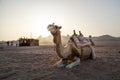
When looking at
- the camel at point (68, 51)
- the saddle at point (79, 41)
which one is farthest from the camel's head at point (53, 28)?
the saddle at point (79, 41)

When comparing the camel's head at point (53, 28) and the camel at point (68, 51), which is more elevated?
the camel's head at point (53, 28)

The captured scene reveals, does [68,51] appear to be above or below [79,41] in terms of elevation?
below

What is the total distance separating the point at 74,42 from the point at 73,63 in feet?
4.04

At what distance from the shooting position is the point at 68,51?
30.5 ft

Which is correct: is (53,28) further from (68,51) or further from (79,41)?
(79,41)

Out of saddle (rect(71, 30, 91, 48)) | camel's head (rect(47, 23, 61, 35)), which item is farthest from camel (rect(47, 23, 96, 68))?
saddle (rect(71, 30, 91, 48))

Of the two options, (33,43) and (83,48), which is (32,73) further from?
(33,43)

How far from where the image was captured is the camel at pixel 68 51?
8.66 meters

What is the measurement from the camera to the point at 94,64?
33.1 ft

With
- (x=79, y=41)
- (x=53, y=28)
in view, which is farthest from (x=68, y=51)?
(x=79, y=41)

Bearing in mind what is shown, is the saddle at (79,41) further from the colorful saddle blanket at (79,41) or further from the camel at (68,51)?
the camel at (68,51)

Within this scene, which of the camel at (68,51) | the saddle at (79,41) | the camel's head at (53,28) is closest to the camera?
the camel's head at (53,28)

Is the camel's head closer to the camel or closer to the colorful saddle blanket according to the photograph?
the camel

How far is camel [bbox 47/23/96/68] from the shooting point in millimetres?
8656
